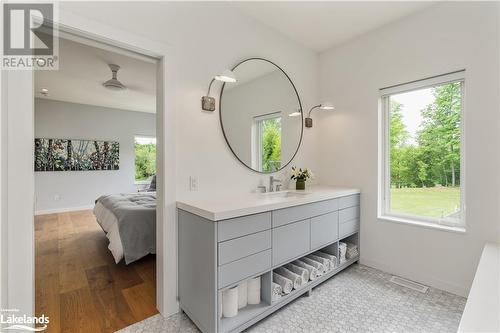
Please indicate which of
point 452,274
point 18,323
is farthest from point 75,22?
point 452,274

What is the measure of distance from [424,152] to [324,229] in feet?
4.34

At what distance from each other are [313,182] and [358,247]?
95cm

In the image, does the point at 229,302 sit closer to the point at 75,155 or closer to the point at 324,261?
the point at 324,261

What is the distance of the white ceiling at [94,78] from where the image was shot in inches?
119

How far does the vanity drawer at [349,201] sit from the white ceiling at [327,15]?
75.0 inches

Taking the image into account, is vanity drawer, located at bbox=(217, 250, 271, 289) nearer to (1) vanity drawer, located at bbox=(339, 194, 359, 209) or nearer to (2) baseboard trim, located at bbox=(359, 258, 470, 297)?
(1) vanity drawer, located at bbox=(339, 194, 359, 209)

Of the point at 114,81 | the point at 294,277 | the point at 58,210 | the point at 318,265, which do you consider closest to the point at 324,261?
the point at 318,265

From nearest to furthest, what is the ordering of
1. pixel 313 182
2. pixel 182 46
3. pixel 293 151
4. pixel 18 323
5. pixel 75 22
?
pixel 18 323 → pixel 75 22 → pixel 182 46 → pixel 293 151 → pixel 313 182

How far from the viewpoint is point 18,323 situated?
130 centimetres

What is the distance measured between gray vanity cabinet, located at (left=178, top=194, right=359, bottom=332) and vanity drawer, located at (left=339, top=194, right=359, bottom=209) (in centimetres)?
45

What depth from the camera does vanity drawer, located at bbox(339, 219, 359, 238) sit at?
247cm

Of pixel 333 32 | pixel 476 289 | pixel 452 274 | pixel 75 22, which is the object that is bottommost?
pixel 452 274

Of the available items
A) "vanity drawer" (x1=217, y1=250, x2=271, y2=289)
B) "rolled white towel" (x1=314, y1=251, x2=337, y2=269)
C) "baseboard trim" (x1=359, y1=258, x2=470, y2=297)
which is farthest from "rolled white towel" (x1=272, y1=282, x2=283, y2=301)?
"baseboard trim" (x1=359, y1=258, x2=470, y2=297)

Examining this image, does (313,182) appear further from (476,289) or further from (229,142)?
(476,289)
